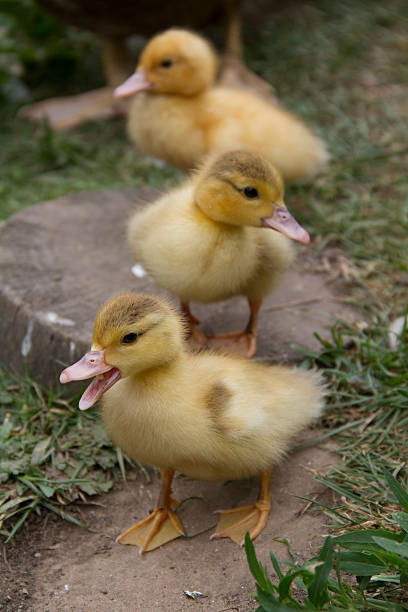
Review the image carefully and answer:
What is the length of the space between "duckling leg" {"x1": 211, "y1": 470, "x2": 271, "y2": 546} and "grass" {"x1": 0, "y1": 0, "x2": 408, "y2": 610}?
0.67ft

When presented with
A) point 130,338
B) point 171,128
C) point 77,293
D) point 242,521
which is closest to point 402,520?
point 242,521

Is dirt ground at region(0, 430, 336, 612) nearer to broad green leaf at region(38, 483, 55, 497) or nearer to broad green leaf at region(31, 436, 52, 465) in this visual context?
broad green leaf at region(38, 483, 55, 497)

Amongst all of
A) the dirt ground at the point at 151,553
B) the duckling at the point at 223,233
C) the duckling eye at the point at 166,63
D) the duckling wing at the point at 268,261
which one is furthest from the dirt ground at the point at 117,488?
the duckling eye at the point at 166,63

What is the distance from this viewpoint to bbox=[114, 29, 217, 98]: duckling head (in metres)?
3.62

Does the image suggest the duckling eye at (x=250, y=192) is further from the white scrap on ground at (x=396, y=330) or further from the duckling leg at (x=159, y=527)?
the duckling leg at (x=159, y=527)

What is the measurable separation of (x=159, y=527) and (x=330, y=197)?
2.31 meters

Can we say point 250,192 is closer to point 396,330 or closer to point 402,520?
point 396,330

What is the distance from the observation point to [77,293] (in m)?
3.06

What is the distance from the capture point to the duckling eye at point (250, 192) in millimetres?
2508

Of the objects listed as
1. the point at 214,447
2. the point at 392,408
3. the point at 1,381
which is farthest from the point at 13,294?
the point at 392,408

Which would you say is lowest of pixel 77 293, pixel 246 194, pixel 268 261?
pixel 77 293

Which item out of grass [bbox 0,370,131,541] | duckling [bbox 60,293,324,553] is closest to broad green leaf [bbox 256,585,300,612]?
duckling [bbox 60,293,324,553]

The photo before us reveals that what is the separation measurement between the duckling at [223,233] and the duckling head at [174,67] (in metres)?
1.05

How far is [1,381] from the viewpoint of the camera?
9.96 ft
